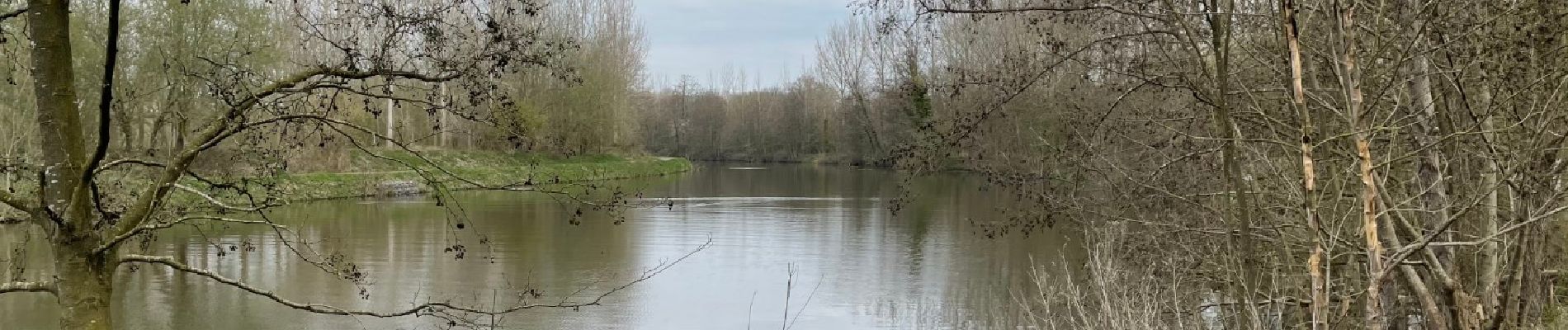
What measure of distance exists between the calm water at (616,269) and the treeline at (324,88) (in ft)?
2.06

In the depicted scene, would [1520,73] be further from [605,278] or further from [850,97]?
[850,97]

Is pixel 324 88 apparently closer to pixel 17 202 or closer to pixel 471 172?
pixel 17 202

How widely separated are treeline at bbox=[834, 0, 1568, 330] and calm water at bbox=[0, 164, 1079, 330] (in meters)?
1.02

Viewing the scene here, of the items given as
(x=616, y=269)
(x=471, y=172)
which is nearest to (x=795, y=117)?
(x=471, y=172)

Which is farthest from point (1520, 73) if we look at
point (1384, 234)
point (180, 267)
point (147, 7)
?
point (147, 7)

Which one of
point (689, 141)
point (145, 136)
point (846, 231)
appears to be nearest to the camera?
point (846, 231)

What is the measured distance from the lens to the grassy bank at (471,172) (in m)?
22.9

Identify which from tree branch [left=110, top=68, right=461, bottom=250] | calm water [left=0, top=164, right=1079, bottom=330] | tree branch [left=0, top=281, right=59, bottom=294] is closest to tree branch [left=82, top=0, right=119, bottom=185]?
tree branch [left=110, top=68, right=461, bottom=250]

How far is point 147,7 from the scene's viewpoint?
19.7 metres

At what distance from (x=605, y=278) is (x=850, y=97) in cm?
3751

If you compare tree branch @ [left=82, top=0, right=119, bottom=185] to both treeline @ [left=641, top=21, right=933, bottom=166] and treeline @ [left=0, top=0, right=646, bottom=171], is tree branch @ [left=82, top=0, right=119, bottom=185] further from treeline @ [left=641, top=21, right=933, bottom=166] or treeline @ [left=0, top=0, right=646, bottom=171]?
treeline @ [left=641, top=21, right=933, bottom=166]

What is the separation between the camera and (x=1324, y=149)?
16.6ft

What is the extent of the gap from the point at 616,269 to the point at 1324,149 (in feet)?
29.1

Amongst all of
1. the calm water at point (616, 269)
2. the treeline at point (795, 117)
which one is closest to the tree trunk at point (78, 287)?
the calm water at point (616, 269)
